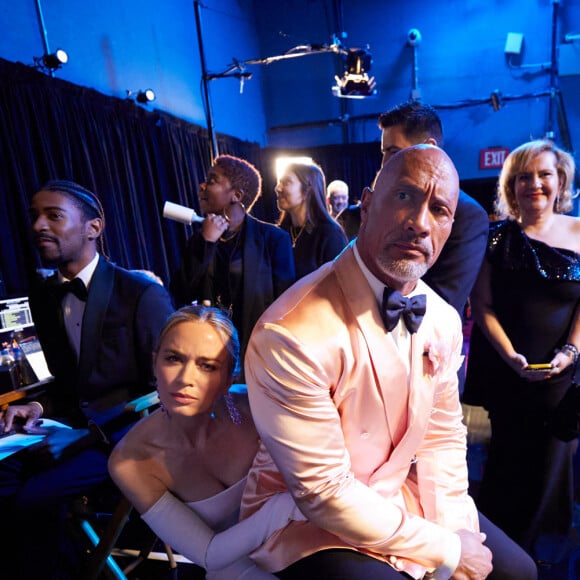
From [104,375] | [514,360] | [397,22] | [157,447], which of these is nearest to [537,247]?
[514,360]

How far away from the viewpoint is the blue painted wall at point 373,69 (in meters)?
6.69

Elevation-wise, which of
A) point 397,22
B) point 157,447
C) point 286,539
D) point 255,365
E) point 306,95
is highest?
point 397,22

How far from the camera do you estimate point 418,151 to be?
108 cm

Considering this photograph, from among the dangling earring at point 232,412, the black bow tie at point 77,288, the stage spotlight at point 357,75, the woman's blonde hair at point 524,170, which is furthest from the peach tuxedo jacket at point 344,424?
the stage spotlight at point 357,75

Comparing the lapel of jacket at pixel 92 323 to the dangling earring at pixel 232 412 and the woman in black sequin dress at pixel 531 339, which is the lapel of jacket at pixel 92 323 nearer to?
the dangling earring at pixel 232 412

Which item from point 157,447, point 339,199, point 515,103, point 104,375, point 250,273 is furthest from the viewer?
point 515,103

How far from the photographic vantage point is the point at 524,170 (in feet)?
6.47

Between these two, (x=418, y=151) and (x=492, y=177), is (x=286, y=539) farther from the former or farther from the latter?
(x=492, y=177)

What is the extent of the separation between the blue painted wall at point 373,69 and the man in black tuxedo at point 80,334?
4245 millimetres

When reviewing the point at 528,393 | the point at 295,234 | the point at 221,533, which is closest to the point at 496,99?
the point at 295,234

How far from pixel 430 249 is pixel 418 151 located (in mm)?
247

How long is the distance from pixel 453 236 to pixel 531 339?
68cm

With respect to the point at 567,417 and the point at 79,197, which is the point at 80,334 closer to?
the point at 79,197

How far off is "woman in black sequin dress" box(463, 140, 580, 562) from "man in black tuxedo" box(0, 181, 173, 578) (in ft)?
5.01
